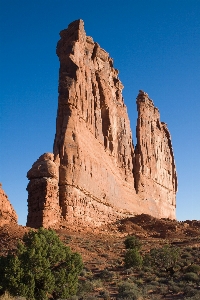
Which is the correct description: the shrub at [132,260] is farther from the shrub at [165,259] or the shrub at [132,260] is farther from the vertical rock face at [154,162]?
the vertical rock face at [154,162]

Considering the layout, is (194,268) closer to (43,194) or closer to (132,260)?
(132,260)

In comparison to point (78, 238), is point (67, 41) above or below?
above

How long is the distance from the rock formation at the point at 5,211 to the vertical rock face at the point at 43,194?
3.45 meters

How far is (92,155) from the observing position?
40688 millimetres

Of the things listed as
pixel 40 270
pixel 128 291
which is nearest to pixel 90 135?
pixel 128 291

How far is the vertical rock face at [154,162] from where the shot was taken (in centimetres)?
5772

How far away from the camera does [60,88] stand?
38656mm

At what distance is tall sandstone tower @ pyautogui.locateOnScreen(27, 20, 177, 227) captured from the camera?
108 ft

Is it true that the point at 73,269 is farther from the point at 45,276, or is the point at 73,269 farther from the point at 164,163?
the point at 164,163

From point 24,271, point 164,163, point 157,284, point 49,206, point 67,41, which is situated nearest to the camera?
point 24,271

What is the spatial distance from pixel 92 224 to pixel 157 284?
701 inches

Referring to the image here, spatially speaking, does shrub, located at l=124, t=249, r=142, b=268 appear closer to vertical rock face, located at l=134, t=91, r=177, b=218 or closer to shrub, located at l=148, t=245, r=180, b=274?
shrub, located at l=148, t=245, r=180, b=274

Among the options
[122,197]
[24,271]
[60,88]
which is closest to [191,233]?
[122,197]

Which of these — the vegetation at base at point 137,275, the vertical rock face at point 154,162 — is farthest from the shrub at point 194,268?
the vertical rock face at point 154,162
